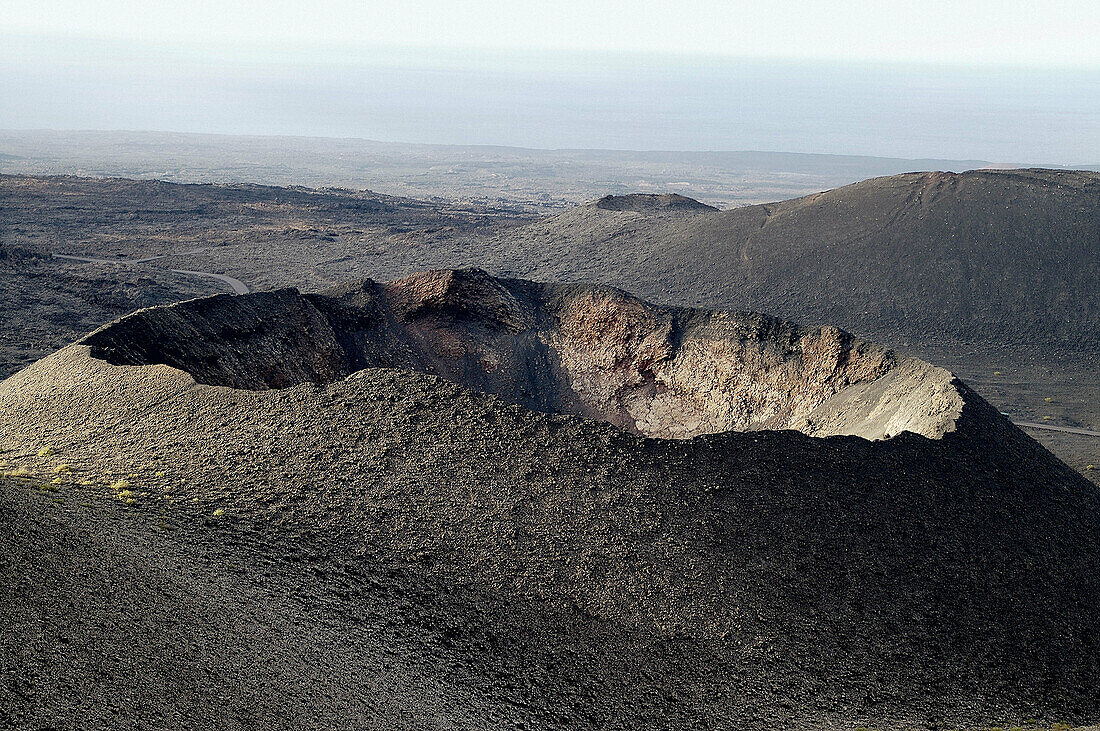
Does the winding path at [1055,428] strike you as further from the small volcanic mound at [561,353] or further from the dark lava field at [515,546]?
the small volcanic mound at [561,353]

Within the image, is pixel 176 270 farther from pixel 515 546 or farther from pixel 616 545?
pixel 616 545

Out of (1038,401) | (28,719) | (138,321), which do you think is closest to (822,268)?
(1038,401)

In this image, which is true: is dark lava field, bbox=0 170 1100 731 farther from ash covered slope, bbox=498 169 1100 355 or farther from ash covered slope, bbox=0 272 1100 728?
ash covered slope, bbox=498 169 1100 355

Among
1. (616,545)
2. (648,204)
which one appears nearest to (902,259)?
(648,204)

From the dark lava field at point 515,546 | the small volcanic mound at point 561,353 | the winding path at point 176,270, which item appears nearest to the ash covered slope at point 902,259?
the winding path at point 176,270

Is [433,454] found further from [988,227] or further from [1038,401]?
[988,227]

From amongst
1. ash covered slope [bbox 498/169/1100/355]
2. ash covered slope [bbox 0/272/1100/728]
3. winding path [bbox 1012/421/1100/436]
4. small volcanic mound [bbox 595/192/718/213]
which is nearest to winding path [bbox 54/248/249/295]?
ash covered slope [bbox 498/169/1100/355]
